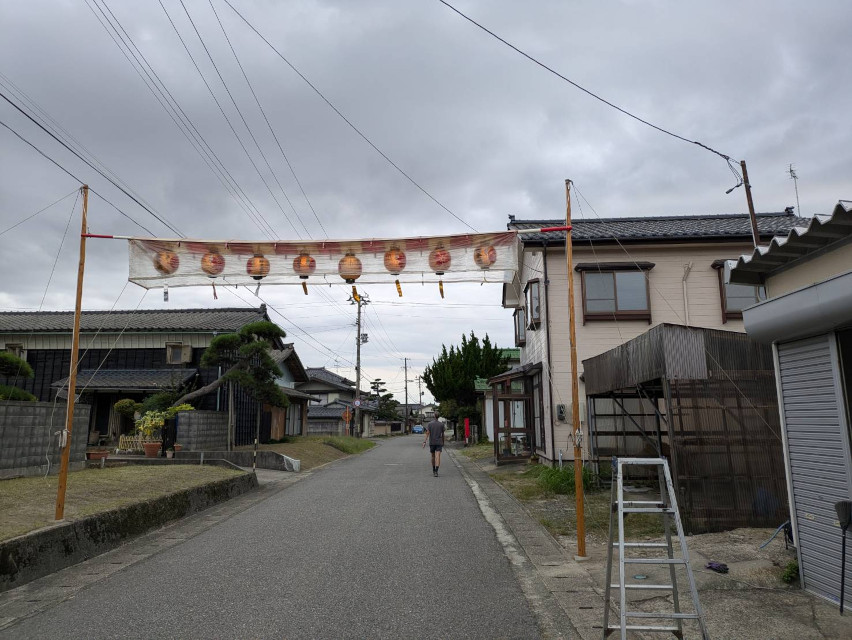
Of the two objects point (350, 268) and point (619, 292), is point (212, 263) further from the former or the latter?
point (619, 292)

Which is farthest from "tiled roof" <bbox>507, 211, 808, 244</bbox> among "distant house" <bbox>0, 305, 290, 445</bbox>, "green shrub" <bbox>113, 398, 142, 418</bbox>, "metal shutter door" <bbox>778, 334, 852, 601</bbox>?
"green shrub" <bbox>113, 398, 142, 418</bbox>

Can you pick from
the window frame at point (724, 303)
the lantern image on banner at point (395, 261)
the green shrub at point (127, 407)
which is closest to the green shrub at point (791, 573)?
the lantern image on banner at point (395, 261)

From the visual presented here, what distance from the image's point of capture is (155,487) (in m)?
10.8

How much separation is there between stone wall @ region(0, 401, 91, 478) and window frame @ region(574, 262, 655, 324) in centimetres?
1257

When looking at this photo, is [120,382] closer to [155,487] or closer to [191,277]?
[155,487]

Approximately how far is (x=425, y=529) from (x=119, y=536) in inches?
172

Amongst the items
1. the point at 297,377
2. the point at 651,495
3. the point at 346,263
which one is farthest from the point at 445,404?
the point at 346,263

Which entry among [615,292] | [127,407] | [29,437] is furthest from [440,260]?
[127,407]

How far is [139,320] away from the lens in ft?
85.9

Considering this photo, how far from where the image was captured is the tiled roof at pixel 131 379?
21109mm

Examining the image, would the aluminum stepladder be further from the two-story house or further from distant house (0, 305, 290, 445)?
distant house (0, 305, 290, 445)

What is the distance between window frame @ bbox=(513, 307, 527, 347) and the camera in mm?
19872

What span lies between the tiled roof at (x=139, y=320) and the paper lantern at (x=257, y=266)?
14.4 metres

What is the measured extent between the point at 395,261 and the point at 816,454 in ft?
20.4
